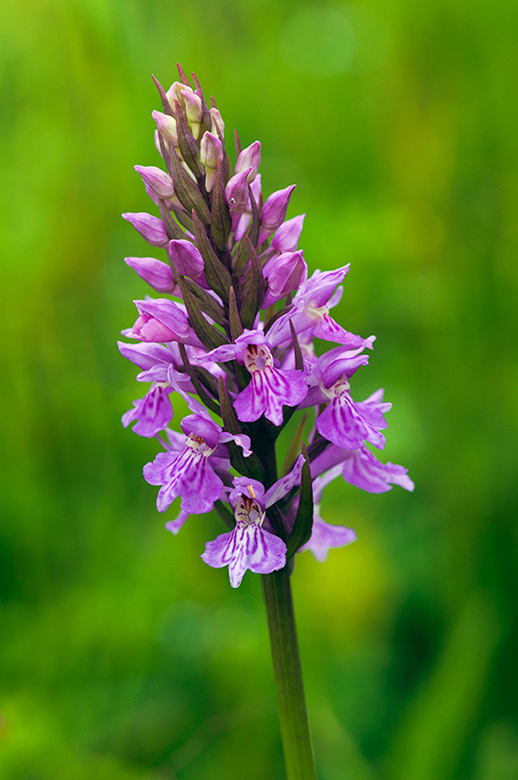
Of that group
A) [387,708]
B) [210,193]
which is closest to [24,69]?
[210,193]

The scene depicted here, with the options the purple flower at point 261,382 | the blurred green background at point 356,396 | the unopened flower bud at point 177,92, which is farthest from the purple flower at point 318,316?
the blurred green background at point 356,396

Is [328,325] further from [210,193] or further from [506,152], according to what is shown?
[506,152]

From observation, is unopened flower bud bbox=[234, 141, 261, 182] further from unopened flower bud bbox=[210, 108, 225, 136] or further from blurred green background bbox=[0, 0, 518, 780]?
blurred green background bbox=[0, 0, 518, 780]

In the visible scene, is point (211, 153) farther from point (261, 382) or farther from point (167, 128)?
point (261, 382)

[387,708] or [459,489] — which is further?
[459,489]

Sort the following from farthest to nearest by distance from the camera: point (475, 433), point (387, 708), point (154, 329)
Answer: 1. point (475, 433)
2. point (387, 708)
3. point (154, 329)

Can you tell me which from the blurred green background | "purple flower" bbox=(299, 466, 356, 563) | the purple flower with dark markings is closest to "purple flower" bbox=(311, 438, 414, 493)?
the purple flower with dark markings

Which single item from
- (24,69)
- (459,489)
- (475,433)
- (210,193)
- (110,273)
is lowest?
(459,489)
